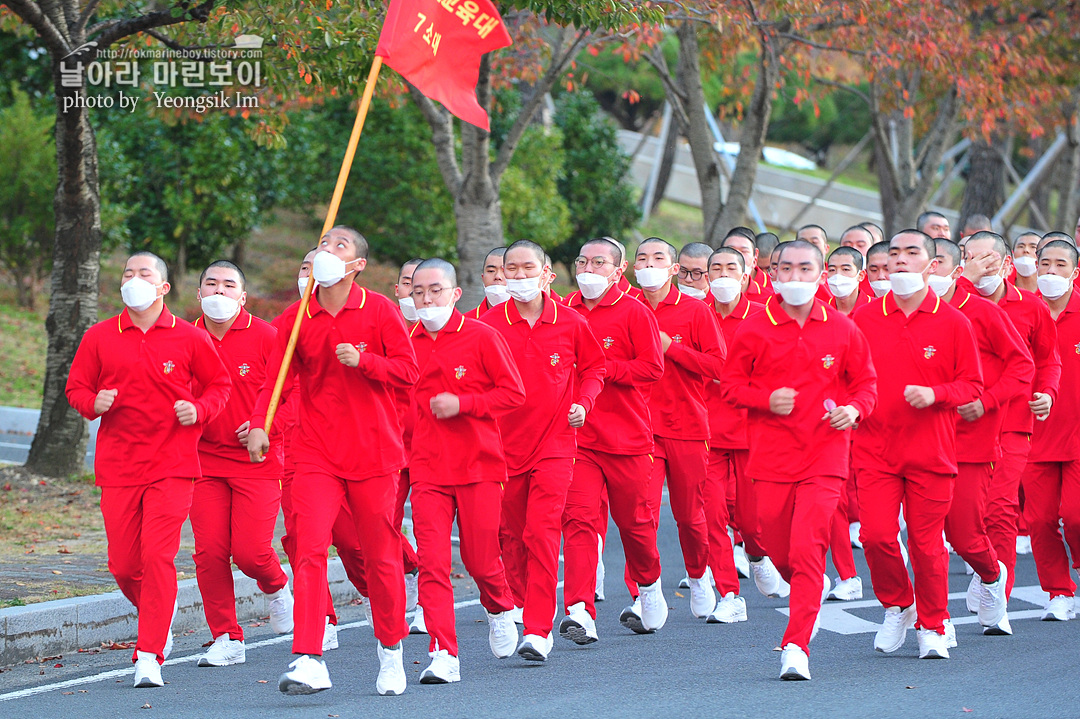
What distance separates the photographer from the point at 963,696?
6.28 metres

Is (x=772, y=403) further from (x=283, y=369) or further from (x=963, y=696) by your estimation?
(x=283, y=369)

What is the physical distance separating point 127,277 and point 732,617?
4140 mm

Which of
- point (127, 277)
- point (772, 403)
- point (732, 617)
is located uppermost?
point (127, 277)

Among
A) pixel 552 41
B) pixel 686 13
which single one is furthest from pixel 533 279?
pixel 552 41

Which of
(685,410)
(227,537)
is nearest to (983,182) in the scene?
(685,410)

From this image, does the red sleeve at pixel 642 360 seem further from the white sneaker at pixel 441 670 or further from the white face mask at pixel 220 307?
the white face mask at pixel 220 307

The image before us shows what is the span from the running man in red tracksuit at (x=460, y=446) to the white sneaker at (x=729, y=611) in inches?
66.8

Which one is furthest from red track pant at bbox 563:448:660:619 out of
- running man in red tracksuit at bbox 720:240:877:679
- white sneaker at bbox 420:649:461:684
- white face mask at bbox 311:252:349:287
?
white face mask at bbox 311:252:349:287

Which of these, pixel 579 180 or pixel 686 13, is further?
pixel 579 180

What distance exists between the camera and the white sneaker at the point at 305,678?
611cm

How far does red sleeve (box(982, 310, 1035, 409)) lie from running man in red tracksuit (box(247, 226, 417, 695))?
335 centimetres

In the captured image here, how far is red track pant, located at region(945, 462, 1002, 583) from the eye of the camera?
759 centimetres

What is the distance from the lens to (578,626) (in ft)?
24.6

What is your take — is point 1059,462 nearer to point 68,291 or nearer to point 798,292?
point 798,292
